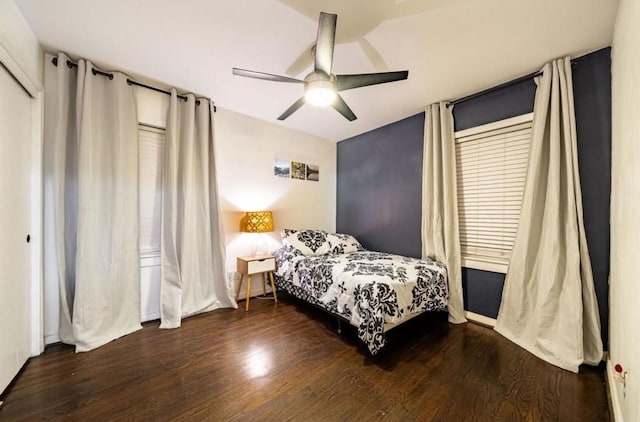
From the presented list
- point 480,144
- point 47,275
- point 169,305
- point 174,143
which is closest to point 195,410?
point 169,305

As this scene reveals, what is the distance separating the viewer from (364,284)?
2.04m

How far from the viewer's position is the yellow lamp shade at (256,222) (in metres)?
3.07

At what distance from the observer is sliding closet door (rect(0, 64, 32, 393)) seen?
1.53 metres

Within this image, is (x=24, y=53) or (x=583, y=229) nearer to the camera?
(x=24, y=53)

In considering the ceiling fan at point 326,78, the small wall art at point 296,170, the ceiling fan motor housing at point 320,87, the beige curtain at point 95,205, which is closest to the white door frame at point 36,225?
the beige curtain at point 95,205

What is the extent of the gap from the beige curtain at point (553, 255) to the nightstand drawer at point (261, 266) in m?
2.56

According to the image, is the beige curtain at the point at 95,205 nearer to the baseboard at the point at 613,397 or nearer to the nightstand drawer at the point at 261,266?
the nightstand drawer at the point at 261,266

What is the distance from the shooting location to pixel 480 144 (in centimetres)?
267

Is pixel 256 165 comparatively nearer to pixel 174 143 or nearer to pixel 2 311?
pixel 174 143

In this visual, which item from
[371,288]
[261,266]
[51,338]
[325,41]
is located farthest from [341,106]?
[51,338]

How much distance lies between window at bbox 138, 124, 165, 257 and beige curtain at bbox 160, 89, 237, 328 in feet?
0.46

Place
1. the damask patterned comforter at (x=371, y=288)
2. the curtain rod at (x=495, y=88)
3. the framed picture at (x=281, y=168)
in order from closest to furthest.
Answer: the damask patterned comforter at (x=371, y=288) < the curtain rod at (x=495, y=88) < the framed picture at (x=281, y=168)

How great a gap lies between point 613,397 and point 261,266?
9.94 ft

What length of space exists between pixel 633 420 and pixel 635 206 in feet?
3.12
